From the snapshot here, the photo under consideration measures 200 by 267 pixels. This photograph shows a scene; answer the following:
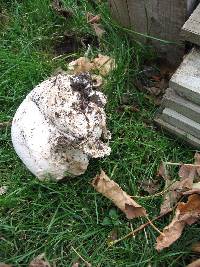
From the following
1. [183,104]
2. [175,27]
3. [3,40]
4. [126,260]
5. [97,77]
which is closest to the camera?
[126,260]

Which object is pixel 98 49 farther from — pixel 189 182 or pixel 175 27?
pixel 189 182

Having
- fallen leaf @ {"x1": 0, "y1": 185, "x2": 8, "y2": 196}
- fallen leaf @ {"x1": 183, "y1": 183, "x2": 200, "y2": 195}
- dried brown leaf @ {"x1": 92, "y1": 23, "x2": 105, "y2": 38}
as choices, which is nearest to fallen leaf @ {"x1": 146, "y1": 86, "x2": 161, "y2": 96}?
dried brown leaf @ {"x1": 92, "y1": 23, "x2": 105, "y2": 38}

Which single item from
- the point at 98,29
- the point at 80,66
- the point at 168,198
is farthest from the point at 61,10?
the point at 168,198

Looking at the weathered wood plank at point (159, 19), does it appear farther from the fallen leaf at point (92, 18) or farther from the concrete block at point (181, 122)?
the concrete block at point (181, 122)

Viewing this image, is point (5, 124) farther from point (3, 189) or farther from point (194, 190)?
point (194, 190)

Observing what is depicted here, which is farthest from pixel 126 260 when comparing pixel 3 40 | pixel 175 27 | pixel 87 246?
pixel 3 40

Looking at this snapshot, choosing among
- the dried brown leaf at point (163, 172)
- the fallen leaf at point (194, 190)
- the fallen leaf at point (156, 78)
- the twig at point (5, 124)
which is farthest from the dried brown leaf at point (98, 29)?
the fallen leaf at point (194, 190)
